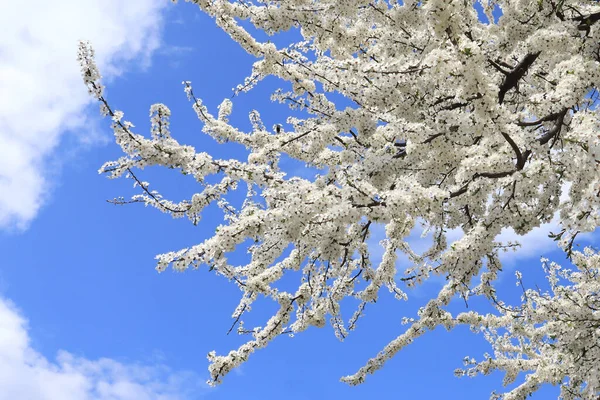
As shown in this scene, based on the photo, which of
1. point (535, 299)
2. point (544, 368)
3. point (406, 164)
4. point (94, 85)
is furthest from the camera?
point (544, 368)

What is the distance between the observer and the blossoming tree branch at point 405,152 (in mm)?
5324

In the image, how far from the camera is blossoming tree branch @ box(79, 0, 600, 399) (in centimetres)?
532

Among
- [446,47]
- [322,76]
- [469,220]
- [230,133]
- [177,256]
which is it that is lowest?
[177,256]

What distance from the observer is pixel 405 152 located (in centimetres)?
716

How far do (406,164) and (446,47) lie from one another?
4.90 feet

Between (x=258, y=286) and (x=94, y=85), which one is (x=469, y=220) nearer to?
(x=258, y=286)

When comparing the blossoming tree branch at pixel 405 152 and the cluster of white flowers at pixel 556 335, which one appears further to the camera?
the cluster of white flowers at pixel 556 335

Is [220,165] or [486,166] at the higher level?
[220,165]

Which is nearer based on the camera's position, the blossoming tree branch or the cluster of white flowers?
the blossoming tree branch

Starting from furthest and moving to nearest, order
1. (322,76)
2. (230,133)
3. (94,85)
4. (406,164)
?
1. (230,133)
2. (322,76)
3. (406,164)
4. (94,85)

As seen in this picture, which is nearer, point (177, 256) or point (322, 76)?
point (177, 256)

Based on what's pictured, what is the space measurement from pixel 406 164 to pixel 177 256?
3.03 metres

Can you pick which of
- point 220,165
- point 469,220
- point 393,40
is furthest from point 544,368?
point 220,165

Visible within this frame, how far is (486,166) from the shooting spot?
588 cm
